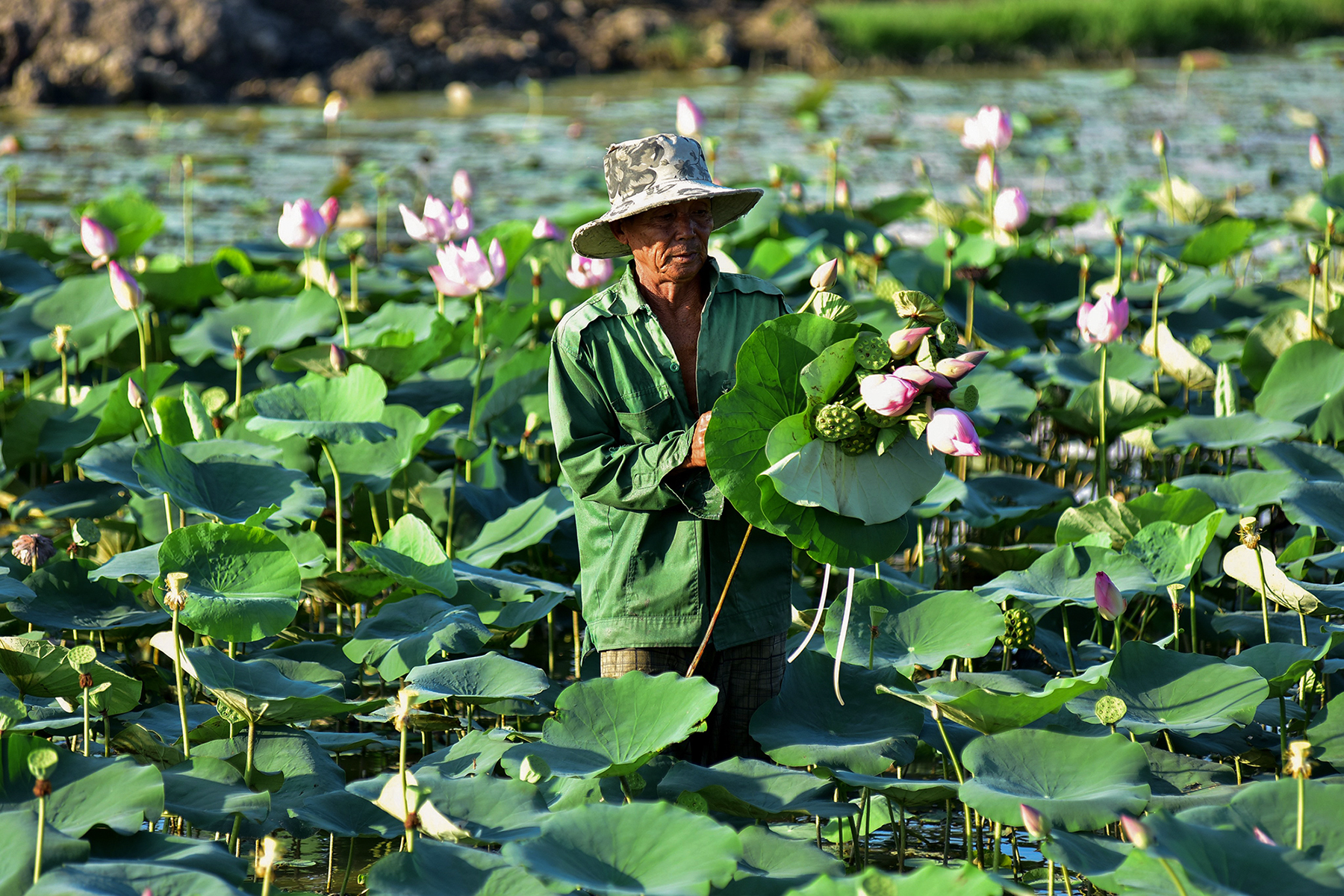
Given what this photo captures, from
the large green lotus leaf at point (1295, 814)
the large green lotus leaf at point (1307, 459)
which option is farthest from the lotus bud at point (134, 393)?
the large green lotus leaf at point (1307, 459)

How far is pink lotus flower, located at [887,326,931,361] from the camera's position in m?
1.74

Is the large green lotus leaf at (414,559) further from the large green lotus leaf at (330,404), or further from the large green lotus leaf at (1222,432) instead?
the large green lotus leaf at (1222,432)

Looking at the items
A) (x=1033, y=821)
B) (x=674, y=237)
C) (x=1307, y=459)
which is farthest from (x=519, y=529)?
(x=1307, y=459)

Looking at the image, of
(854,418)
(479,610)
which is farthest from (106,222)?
(854,418)

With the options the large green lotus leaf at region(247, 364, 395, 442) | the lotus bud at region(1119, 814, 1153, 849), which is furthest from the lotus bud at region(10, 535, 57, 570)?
the lotus bud at region(1119, 814, 1153, 849)

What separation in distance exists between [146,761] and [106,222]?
11.4ft

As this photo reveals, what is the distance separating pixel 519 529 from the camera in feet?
9.93

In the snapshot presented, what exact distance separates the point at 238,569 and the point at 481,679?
54 centimetres

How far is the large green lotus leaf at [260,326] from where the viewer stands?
13.0ft

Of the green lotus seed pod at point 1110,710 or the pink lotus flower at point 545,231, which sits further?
the pink lotus flower at point 545,231

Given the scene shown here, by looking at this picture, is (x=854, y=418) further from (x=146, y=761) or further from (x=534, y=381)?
(x=534, y=381)

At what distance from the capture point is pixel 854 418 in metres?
1.80

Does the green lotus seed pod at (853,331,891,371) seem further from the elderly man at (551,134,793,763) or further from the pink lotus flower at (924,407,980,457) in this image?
the elderly man at (551,134,793,763)

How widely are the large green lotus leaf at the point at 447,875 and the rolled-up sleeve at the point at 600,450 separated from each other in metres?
0.57
